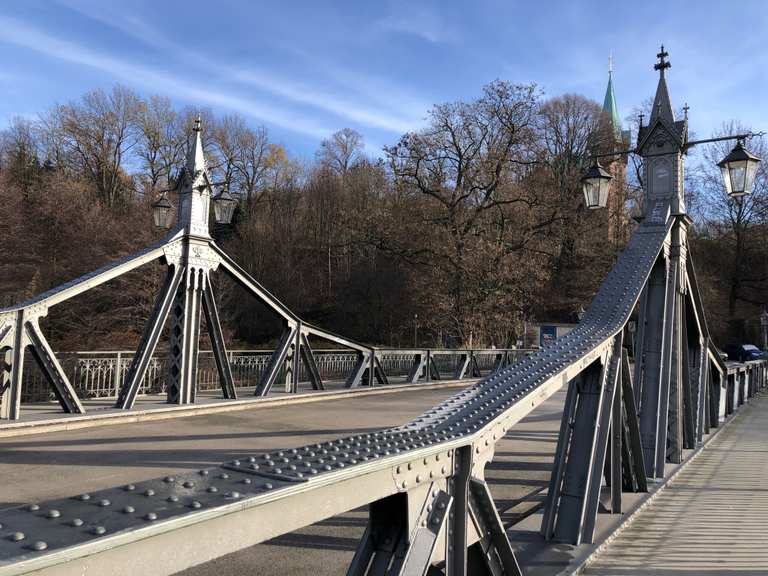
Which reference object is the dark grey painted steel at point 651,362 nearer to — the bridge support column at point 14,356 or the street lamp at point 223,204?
the street lamp at point 223,204

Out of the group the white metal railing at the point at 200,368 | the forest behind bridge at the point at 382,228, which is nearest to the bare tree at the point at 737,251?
the forest behind bridge at the point at 382,228

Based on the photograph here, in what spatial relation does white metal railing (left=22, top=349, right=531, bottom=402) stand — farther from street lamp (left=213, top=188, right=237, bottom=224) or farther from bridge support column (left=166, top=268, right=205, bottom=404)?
street lamp (left=213, top=188, right=237, bottom=224)

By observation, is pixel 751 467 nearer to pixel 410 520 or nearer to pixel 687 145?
pixel 687 145

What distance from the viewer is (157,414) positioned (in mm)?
10953

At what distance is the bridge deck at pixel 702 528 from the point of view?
4722 millimetres

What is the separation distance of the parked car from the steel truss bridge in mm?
20796

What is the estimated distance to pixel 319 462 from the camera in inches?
85.4

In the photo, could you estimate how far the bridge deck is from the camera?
15.5 feet

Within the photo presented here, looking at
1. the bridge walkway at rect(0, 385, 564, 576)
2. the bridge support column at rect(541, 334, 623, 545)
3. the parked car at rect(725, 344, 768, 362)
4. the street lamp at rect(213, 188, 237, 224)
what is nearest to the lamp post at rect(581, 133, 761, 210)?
the bridge support column at rect(541, 334, 623, 545)

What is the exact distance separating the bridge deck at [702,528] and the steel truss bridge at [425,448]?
1.11 feet

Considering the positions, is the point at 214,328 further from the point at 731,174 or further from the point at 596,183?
the point at 731,174

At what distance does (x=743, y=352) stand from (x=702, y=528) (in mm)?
30588

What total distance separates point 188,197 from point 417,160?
61.9 ft

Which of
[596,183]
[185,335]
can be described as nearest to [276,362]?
[185,335]
